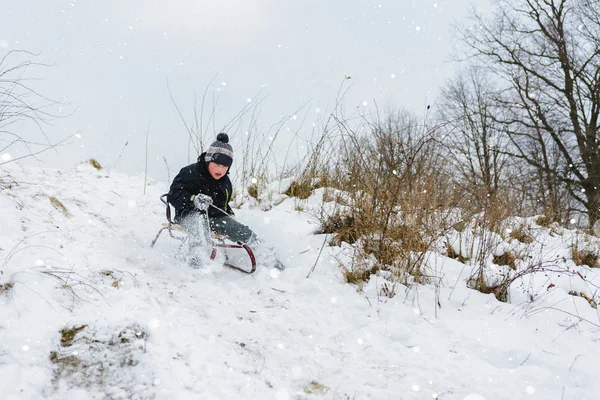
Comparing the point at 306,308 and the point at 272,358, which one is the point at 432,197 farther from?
the point at 272,358

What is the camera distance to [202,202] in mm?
3549

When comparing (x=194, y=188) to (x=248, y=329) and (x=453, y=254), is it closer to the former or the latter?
(x=248, y=329)

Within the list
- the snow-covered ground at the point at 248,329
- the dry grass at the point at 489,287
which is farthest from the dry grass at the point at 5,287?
the dry grass at the point at 489,287

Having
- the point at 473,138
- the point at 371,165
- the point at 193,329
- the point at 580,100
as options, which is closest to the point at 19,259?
the point at 193,329

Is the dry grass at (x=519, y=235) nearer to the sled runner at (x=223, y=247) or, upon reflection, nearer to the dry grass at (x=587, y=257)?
the dry grass at (x=587, y=257)

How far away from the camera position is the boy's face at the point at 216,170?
3.75 m

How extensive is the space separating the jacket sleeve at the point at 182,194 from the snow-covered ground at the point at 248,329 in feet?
1.56

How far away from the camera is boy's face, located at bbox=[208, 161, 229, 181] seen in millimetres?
3751

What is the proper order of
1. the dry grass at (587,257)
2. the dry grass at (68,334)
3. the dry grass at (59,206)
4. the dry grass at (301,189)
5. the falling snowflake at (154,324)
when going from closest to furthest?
the dry grass at (68,334), the falling snowflake at (154,324), the dry grass at (59,206), the dry grass at (587,257), the dry grass at (301,189)

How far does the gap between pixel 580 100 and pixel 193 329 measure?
14.3m

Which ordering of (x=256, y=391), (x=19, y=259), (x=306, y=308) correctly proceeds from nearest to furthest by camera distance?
(x=256, y=391) < (x=19, y=259) < (x=306, y=308)

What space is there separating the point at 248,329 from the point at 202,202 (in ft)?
5.08

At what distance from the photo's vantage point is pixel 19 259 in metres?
2.16

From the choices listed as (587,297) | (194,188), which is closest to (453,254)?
Result: (587,297)
